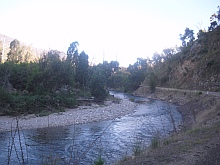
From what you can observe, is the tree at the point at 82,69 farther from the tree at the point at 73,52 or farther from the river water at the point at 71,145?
the river water at the point at 71,145

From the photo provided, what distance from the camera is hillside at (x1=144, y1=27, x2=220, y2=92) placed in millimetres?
46781

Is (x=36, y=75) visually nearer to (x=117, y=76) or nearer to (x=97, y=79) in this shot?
(x=97, y=79)

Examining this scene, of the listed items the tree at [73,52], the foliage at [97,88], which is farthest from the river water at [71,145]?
the tree at [73,52]

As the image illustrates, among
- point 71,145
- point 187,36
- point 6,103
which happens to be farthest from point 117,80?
point 71,145

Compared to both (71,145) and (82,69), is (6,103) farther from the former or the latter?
(82,69)

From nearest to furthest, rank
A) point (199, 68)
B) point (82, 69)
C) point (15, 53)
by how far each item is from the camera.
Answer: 1. point (199, 68)
2. point (82, 69)
3. point (15, 53)

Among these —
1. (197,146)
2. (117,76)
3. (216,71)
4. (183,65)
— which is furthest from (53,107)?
(117,76)

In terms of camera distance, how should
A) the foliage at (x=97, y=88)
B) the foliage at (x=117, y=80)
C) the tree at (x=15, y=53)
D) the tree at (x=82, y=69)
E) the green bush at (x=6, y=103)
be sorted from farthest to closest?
the foliage at (x=117, y=80) → the tree at (x=15, y=53) → the tree at (x=82, y=69) → the foliage at (x=97, y=88) → the green bush at (x=6, y=103)

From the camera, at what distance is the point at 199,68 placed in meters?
53.7

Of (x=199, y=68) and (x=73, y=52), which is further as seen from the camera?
(x=73, y=52)

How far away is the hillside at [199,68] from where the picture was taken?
153 feet

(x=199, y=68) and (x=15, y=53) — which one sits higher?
(x=15, y=53)

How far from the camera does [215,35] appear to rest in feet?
196

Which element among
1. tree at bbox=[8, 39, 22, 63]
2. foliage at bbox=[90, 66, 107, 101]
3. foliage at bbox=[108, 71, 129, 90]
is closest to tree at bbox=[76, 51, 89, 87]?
foliage at bbox=[90, 66, 107, 101]
